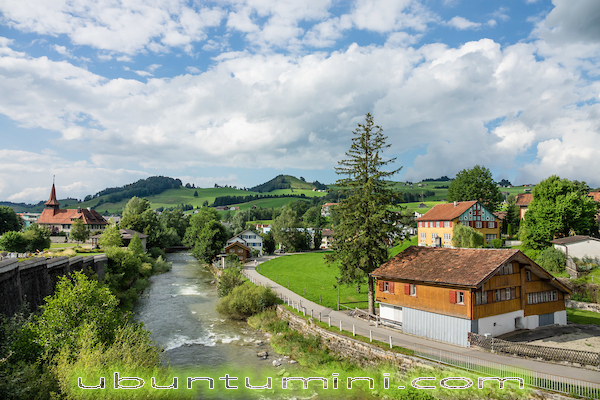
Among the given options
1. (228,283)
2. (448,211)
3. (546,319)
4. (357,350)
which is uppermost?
(448,211)

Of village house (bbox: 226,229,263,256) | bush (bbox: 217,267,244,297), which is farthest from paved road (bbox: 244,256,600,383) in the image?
village house (bbox: 226,229,263,256)

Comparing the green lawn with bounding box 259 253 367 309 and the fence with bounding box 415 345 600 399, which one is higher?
the fence with bounding box 415 345 600 399

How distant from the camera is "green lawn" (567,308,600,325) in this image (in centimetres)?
2732

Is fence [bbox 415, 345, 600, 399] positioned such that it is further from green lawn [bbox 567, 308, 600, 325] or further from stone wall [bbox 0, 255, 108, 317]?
stone wall [bbox 0, 255, 108, 317]

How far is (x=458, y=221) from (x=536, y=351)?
40.0 metres

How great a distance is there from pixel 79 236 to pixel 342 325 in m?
62.6

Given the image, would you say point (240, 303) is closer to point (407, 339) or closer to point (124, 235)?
point (407, 339)

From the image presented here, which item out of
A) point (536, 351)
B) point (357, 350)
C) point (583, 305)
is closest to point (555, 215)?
point (583, 305)

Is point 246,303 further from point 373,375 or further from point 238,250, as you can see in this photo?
point 238,250

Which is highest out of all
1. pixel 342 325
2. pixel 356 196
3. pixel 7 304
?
pixel 356 196

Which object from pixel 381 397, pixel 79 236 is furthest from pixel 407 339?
pixel 79 236

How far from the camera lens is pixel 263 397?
62.1 ft

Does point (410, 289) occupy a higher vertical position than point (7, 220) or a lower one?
lower

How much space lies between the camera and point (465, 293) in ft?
70.0
